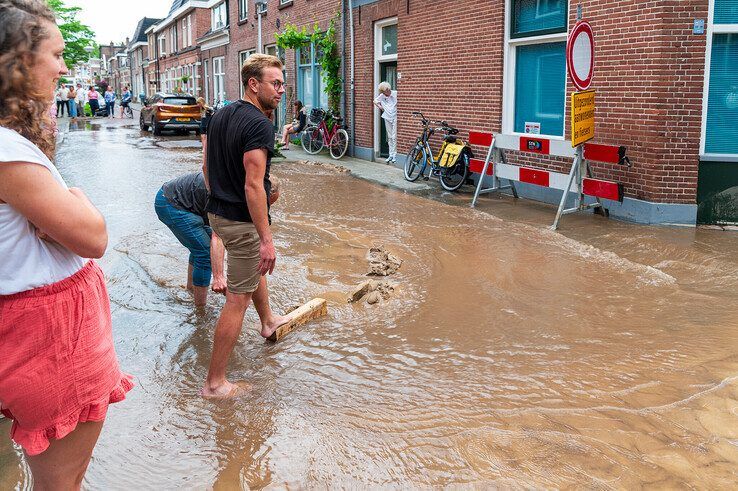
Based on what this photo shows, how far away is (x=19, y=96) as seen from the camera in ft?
5.41

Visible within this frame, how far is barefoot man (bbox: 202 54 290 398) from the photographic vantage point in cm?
351

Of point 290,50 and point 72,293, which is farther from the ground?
point 290,50

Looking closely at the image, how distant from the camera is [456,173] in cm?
1112

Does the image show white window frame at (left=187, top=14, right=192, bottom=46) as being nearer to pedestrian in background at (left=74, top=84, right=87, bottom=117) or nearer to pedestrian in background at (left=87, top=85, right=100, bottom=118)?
pedestrian in background at (left=87, top=85, right=100, bottom=118)

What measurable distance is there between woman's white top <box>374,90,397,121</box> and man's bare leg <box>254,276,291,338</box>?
33.1 ft

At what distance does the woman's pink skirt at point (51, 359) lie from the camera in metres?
1.69

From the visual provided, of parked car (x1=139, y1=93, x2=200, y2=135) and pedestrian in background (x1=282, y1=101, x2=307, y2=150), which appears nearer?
pedestrian in background (x1=282, y1=101, x2=307, y2=150)

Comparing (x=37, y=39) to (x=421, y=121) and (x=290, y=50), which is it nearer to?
(x=421, y=121)

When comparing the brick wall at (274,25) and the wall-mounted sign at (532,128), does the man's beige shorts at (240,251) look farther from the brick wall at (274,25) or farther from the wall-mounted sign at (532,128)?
the brick wall at (274,25)

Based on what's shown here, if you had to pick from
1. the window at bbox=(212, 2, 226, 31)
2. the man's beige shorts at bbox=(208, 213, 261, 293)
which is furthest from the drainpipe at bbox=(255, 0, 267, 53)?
the man's beige shorts at bbox=(208, 213, 261, 293)

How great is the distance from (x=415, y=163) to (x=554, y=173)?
3941mm

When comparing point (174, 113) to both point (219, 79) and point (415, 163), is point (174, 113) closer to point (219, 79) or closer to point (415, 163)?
point (219, 79)

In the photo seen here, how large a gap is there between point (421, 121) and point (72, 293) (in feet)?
38.4

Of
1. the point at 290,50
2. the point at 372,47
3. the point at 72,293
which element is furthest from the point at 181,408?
the point at 290,50
